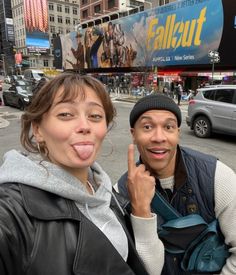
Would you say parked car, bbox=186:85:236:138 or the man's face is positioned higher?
the man's face

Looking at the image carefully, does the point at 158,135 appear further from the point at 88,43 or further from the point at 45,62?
the point at 45,62

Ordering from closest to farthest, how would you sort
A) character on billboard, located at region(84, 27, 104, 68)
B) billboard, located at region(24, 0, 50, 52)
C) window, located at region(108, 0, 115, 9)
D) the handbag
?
the handbag → character on billboard, located at region(84, 27, 104, 68) → window, located at region(108, 0, 115, 9) → billboard, located at region(24, 0, 50, 52)

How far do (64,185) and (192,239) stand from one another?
80 cm

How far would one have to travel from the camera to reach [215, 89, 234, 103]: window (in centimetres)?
905

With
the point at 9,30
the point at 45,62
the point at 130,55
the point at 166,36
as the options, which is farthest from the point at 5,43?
the point at 166,36

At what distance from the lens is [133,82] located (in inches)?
1289

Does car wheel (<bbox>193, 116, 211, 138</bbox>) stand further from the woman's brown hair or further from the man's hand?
the woman's brown hair

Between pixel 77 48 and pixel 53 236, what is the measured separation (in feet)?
161

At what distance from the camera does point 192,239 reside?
160 cm

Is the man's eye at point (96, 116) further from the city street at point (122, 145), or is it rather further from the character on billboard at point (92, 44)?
the character on billboard at point (92, 44)

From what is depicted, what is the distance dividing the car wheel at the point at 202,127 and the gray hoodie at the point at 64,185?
880 centimetres

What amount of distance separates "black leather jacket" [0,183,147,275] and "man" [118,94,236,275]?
44cm

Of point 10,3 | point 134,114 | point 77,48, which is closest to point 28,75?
point 77,48

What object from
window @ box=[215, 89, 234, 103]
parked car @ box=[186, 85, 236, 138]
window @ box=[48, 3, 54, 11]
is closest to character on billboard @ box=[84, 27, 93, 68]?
parked car @ box=[186, 85, 236, 138]
